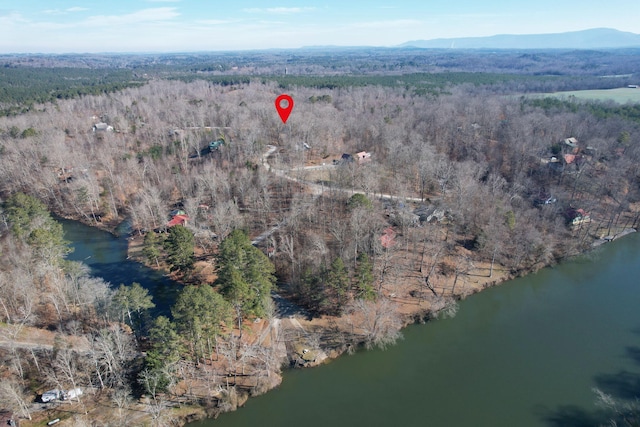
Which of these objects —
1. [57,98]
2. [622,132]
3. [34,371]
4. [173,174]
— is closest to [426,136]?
[622,132]

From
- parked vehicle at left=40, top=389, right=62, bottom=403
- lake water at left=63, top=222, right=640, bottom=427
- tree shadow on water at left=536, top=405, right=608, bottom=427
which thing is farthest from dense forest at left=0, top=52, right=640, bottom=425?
tree shadow on water at left=536, top=405, right=608, bottom=427

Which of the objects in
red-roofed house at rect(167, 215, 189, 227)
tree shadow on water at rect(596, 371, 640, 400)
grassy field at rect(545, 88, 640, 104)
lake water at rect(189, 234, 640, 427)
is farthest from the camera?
grassy field at rect(545, 88, 640, 104)

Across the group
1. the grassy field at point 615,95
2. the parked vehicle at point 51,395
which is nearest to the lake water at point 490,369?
the parked vehicle at point 51,395

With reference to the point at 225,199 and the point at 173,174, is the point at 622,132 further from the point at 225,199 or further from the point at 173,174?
the point at 173,174

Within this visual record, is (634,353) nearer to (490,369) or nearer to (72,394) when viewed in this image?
(490,369)

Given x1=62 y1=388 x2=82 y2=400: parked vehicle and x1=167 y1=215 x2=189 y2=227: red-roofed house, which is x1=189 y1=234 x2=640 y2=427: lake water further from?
x1=167 y1=215 x2=189 y2=227: red-roofed house

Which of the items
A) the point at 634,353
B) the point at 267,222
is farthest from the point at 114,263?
the point at 634,353

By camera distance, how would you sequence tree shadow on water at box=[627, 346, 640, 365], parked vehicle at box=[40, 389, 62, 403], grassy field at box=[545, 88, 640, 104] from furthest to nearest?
grassy field at box=[545, 88, 640, 104], tree shadow on water at box=[627, 346, 640, 365], parked vehicle at box=[40, 389, 62, 403]
